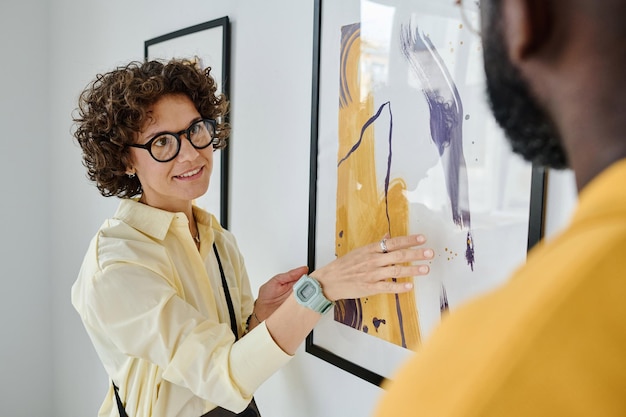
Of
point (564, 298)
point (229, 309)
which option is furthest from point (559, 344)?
point (229, 309)

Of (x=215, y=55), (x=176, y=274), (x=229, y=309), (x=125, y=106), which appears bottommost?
(x=229, y=309)

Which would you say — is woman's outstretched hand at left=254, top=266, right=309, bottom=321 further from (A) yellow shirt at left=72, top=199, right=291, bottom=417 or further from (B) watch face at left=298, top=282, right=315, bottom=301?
(B) watch face at left=298, top=282, right=315, bottom=301

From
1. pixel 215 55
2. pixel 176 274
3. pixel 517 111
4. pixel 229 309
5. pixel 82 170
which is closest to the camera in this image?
pixel 517 111

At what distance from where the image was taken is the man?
0.72ft

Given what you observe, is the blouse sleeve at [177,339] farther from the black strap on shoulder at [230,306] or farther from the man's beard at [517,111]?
the man's beard at [517,111]

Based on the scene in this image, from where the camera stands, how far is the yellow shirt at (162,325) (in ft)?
3.18

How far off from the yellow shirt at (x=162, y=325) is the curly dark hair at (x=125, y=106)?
0.12m

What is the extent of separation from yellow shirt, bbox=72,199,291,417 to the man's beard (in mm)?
717

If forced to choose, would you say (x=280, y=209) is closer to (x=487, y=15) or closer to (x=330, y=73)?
(x=330, y=73)

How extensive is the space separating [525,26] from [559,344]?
7.1 inches

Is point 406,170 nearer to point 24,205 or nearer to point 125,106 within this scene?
point 125,106

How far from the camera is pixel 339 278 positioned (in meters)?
0.97

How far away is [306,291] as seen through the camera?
3.25 feet

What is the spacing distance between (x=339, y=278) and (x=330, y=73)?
44cm
